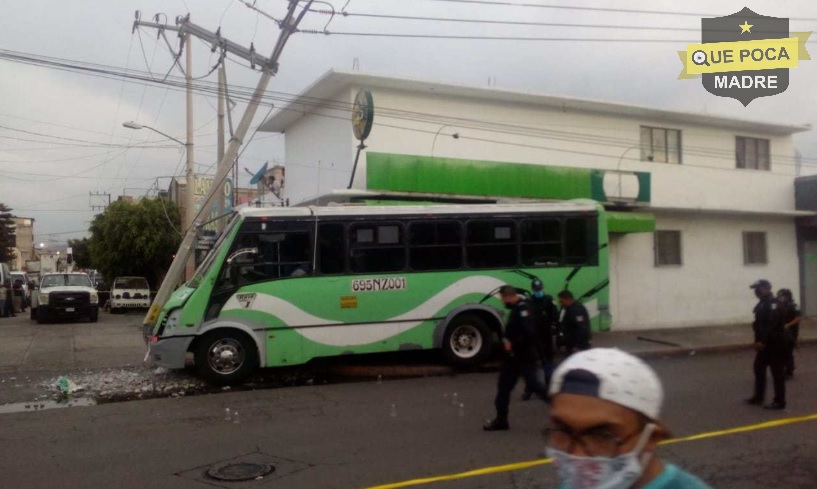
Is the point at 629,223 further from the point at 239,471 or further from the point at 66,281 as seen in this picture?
the point at 66,281

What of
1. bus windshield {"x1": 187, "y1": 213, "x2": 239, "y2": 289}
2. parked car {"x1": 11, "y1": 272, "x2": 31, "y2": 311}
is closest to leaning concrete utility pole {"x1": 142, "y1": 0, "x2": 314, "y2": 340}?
bus windshield {"x1": 187, "y1": 213, "x2": 239, "y2": 289}

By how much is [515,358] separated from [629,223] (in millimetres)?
10817

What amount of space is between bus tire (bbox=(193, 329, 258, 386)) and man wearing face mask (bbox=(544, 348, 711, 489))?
36.0 ft

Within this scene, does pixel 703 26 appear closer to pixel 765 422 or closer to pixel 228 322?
pixel 765 422

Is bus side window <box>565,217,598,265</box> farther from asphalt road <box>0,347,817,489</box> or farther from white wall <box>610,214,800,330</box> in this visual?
white wall <box>610,214,800,330</box>

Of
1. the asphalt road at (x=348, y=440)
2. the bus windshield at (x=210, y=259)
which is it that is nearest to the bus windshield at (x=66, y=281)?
the bus windshield at (x=210, y=259)

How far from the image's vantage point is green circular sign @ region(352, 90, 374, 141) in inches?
649

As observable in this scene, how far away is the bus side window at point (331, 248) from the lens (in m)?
13.0

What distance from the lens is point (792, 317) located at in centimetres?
1225

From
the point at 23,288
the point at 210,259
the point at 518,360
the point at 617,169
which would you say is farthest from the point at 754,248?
the point at 23,288

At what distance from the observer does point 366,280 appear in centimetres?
1323

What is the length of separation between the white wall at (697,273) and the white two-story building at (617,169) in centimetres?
4

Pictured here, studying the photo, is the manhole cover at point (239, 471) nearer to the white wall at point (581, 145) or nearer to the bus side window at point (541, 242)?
the bus side window at point (541, 242)

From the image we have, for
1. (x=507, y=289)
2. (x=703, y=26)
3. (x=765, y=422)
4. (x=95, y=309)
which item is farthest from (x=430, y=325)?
(x=95, y=309)
